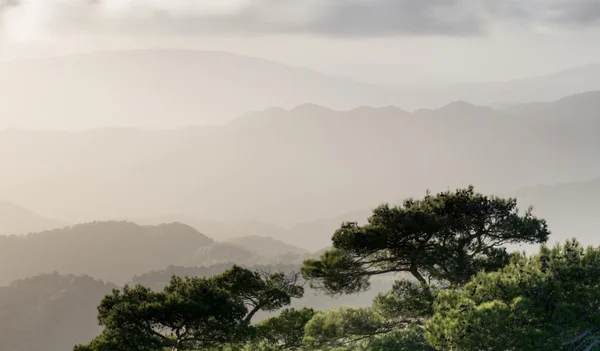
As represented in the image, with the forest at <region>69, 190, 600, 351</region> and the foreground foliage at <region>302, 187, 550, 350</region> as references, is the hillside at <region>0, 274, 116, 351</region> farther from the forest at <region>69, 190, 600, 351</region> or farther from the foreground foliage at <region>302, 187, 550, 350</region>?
the foreground foliage at <region>302, 187, 550, 350</region>

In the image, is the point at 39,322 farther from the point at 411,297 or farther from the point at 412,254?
the point at 411,297

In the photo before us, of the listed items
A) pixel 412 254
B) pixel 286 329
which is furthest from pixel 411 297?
pixel 286 329

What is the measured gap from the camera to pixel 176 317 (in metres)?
23.7

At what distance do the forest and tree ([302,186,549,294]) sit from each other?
6cm

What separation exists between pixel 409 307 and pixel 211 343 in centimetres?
991

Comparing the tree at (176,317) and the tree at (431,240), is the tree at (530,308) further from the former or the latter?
the tree at (176,317)

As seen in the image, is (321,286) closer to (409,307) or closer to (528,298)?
(409,307)

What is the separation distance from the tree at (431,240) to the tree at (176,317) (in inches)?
207

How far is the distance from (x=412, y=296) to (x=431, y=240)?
10.7ft

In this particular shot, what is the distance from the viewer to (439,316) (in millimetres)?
21188

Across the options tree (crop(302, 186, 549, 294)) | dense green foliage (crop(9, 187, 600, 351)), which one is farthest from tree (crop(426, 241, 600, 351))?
tree (crop(302, 186, 549, 294))

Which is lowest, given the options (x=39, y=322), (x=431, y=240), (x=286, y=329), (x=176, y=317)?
(x=39, y=322)

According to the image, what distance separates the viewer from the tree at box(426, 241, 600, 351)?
1906 cm

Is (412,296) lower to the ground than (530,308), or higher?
lower
